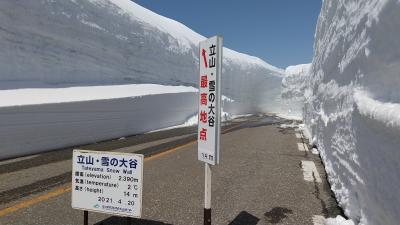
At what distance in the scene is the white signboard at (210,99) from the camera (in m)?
3.71

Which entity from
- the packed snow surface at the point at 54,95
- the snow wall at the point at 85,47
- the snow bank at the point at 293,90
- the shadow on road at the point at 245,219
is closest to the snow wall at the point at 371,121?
the shadow on road at the point at 245,219

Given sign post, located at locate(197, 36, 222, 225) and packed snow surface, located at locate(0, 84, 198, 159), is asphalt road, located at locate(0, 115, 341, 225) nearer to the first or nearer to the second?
packed snow surface, located at locate(0, 84, 198, 159)

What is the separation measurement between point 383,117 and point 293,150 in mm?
7488

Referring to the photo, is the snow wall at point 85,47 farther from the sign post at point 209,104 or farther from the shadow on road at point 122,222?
the sign post at point 209,104

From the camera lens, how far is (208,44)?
3.84m

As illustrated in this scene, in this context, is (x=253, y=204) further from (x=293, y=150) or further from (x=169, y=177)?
(x=293, y=150)

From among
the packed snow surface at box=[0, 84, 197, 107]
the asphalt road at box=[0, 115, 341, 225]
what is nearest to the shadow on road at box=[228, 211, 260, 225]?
the asphalt road at box=[0, 115, 341, 225]

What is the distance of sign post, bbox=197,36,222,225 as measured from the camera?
3715 millimetres

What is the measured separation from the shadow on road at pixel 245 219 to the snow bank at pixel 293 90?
39.4 metres

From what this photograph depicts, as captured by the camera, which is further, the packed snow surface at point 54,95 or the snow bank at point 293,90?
the snow bank at point 293,90

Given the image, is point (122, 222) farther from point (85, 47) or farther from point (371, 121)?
point (85, 47)

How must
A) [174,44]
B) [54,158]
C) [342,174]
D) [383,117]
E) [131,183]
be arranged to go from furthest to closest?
1. [174,44]
2. [54,158]
3. [342,174]
4. [131,183]
5. [383,117]

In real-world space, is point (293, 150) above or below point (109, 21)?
below

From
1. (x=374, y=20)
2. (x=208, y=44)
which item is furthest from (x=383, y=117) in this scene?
(x=208, y=44)
